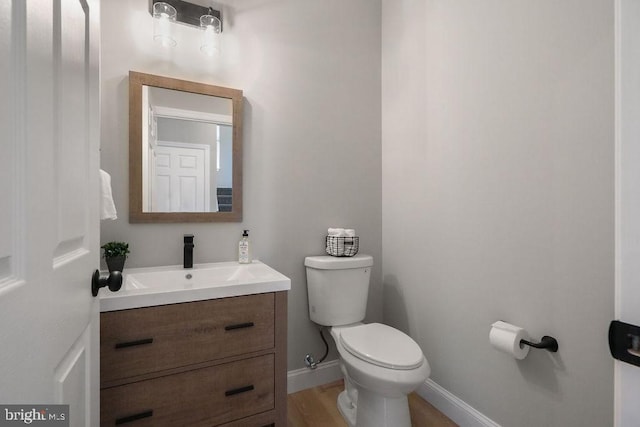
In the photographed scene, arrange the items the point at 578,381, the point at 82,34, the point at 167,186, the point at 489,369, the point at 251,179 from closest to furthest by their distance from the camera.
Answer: the point at 82,34 → the point at 578,381 → the point at 489,369 → the point at 167,186 → the point at 251,179

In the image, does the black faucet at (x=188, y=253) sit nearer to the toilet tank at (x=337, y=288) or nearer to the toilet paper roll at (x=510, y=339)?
the toilet tank at (x=337, y=288)

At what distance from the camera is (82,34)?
0.68m

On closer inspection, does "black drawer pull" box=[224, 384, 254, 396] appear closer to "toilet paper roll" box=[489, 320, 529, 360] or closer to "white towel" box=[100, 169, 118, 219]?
"white towel" box=[100, 169, 118, 219]

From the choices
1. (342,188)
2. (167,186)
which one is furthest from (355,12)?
(167,186)

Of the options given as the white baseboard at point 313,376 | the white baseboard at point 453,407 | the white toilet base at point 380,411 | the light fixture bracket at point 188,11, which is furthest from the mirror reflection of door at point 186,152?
the white baseboard at point 453,407

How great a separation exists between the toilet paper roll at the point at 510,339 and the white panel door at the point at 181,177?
5.07 feet

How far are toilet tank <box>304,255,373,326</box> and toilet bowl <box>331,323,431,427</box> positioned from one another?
15cm

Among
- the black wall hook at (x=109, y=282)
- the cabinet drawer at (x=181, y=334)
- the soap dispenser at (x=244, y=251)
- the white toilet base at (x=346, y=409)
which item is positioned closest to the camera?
the black wall hook at (x=109, y=282)

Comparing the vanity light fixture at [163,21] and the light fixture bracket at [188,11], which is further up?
the light fixture bracket at [188,11]

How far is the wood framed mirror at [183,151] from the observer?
5.04 ft

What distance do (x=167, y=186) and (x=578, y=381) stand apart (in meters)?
2.01

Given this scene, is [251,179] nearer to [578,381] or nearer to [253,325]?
[253,325]

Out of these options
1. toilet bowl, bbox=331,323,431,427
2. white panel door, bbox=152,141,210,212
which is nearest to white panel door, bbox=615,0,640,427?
toilet bowl, bbox=331,323,431,427

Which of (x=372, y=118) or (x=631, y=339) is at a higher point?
(x=372, y=118)
